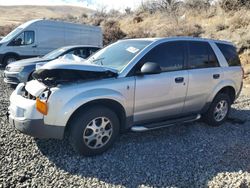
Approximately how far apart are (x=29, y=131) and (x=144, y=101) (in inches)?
71.4

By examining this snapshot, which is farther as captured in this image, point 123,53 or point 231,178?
point 123,53

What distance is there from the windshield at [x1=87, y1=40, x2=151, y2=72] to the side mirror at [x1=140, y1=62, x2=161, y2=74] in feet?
1.16

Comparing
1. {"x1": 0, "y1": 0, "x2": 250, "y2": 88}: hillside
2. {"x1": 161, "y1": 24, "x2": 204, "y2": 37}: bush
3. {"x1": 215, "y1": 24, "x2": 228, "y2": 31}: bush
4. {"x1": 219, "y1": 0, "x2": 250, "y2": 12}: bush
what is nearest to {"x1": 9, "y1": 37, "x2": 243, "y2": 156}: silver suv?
{"x1": 0, "y1": 0, "x2": 250, "y2": 88}: hillside

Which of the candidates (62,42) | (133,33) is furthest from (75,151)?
(133,33)

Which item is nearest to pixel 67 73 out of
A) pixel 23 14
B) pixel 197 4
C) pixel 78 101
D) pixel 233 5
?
pixel 78 101

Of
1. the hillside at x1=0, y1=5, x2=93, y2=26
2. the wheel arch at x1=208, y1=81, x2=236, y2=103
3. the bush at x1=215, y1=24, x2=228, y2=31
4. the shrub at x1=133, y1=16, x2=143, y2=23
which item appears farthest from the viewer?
the hillside at x1=0, y1=5, x2=93, y2=26

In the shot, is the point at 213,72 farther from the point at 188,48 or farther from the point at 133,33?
the point at 133,33

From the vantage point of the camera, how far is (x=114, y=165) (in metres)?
4.82

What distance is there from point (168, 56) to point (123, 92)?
1.19 m

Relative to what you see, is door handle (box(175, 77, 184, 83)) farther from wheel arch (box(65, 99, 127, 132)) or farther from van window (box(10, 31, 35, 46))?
van window (box(10, 31, 35, 46))

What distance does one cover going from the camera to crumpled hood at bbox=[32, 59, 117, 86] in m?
4.84

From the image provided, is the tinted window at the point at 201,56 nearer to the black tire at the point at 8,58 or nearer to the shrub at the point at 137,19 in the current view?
the black tire at the point at 8,58

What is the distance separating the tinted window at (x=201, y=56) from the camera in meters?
6.22

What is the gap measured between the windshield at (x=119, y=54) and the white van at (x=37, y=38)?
1038 centimetres
